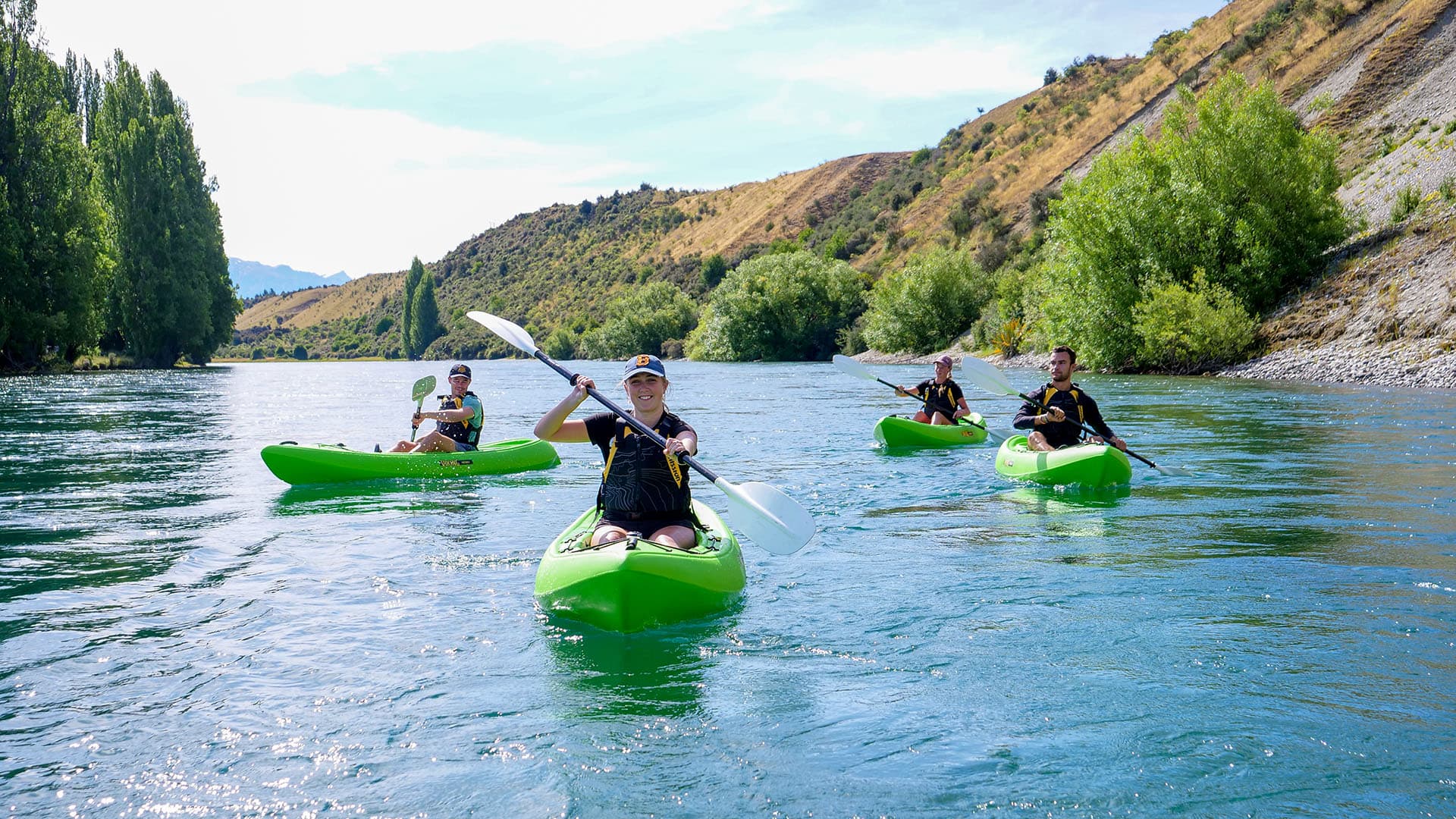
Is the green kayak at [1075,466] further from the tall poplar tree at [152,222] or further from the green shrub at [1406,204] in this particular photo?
the tall poplar tree at [152,222]

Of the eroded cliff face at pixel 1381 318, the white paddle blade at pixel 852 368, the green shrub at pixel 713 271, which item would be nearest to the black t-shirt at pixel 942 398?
the white paddle blade at pixel 852 368

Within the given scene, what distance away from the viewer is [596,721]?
4.08 meters

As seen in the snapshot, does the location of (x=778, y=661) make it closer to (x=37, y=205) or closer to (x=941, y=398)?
(x=941, y=398)

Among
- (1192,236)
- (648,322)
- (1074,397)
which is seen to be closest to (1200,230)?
(1192,236)

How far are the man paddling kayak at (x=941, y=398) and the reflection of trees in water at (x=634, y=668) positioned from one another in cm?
848

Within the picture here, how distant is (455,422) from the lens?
11.0 metres

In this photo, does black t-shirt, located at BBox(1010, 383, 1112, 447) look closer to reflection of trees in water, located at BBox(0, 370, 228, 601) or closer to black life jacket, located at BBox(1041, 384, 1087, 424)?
black life jacket, located at BBox(1041, 384, 1087, 424)

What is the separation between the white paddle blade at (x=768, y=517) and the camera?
5.89m

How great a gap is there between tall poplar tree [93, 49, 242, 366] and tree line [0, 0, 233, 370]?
0.14 ft

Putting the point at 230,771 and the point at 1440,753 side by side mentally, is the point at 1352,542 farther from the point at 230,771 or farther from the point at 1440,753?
the point at 230,771

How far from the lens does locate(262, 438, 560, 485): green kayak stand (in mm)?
10156

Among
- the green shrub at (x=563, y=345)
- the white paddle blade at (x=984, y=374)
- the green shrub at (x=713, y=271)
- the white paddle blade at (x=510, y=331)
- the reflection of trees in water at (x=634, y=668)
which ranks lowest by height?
the reflection of trees in water at (x=634, y=668)

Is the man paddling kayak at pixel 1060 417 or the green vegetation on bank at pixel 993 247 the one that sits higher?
the green vegetation on bank at pixel 993 247

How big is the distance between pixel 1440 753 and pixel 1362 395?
1704 cm
